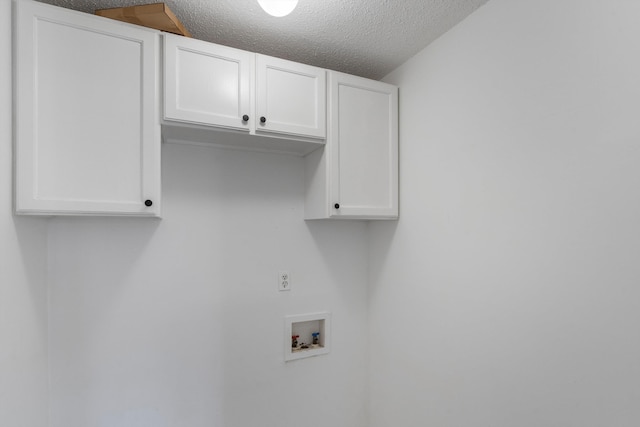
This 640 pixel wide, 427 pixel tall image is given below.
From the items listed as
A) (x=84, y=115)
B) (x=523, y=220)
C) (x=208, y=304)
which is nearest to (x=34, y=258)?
(x=84, y=115)

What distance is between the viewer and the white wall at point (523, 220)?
88 cm

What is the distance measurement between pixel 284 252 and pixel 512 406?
1.28m

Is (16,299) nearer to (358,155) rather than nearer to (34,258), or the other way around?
(34,258)

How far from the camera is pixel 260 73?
56.9 inches

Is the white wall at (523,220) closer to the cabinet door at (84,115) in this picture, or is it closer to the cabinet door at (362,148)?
the cabinet door at (362,148)

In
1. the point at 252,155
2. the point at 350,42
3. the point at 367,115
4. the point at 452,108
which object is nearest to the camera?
the point at 452,108

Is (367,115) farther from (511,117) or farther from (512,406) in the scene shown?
(512,406)

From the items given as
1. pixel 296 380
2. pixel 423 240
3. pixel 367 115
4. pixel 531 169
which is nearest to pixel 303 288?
pixel 296 380

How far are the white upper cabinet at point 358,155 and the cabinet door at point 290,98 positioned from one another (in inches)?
2.8

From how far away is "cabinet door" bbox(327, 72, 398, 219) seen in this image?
162 centimetres

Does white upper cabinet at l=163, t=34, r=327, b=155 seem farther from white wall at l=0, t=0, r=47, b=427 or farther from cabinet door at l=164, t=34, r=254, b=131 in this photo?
white wall at l=0, t=0, r=47, b=427

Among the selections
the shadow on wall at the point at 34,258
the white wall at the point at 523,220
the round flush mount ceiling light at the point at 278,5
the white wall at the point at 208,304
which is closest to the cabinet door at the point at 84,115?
the shadow on wall at the point at 34,258

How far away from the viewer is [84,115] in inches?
46.4

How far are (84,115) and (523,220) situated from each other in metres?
1.70
